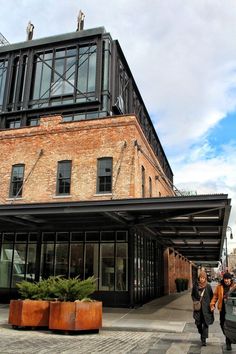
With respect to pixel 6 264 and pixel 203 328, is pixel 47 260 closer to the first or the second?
pixel 6 264

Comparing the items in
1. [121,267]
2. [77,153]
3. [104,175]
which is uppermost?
[77,153]

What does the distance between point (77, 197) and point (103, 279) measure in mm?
4433

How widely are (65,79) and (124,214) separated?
1293 cm

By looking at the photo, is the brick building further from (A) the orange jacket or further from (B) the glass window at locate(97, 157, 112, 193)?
(A) the orange jacket

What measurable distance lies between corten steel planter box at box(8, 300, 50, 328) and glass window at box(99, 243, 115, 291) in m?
6.63

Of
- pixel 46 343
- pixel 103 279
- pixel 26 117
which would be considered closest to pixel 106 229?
pixel 103 279

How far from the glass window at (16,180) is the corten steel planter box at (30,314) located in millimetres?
10667

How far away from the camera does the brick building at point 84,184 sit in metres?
16.6

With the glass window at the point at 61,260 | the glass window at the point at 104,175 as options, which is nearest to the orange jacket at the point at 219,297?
the glass window at the point at 61,260

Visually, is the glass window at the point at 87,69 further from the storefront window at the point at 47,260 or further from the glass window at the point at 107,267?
the glass window at the point at 107,267

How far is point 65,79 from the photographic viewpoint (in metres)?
25.8

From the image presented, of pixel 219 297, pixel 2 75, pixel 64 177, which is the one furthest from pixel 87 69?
pixel 219 297

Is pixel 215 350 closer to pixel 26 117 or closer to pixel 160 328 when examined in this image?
pixel 160 328

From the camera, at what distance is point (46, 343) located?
9.45 meters
